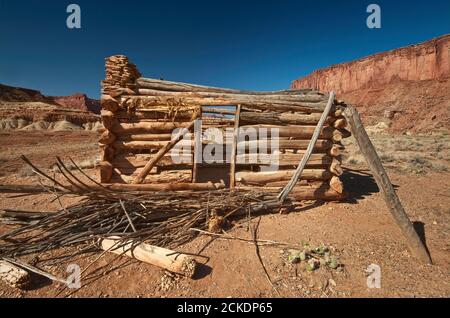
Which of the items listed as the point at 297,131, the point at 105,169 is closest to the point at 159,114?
the point at 105,169

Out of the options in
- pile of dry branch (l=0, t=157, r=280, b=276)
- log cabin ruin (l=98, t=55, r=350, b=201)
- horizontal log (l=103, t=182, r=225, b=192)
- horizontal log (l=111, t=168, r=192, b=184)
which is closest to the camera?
pile of dry branch (l=0, t=157, r=280, b=276)

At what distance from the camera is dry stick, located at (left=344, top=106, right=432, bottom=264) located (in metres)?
3.38

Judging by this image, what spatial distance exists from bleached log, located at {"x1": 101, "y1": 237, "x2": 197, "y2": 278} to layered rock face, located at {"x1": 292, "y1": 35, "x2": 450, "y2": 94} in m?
59.2

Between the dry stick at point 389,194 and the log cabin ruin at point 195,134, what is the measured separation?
4.92 ft

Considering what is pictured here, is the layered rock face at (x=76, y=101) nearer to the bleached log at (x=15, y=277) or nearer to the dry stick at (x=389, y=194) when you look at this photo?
the bleached log at (x=15, y=277)

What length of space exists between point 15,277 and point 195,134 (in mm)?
3523

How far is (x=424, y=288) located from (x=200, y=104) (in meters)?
4.59

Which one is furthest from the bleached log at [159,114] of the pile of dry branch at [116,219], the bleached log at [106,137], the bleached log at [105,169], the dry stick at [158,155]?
the pile of dry branch at [116,219]

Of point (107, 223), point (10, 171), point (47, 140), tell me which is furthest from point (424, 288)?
point (47, 140)

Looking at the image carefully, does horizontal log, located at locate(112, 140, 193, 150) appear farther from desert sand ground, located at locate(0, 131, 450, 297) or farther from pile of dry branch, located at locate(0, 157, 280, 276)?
desert sand ground, located at locate(0, 131, 450, 297)

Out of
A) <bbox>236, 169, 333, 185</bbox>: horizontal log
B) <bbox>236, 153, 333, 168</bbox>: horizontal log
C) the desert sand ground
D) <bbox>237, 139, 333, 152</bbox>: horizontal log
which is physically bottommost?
the desert sand ground

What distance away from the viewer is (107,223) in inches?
141

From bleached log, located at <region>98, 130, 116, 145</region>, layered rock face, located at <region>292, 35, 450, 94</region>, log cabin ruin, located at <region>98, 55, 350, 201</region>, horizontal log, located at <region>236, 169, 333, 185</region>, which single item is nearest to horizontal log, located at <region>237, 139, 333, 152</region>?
log cabin ruin, located at <region>98, 55, 350, 201</region>

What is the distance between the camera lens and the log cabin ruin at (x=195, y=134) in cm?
502
